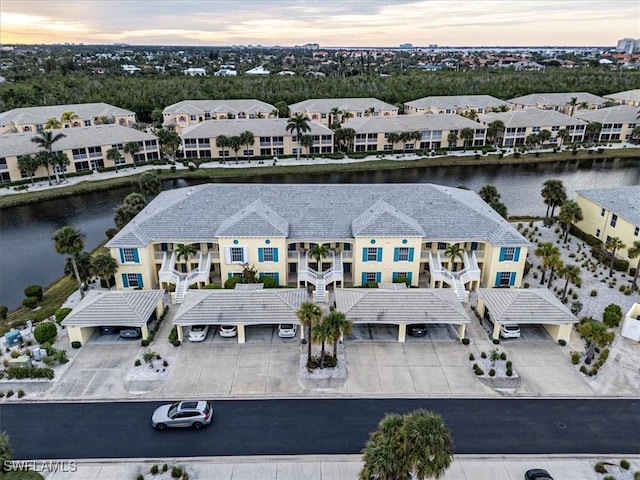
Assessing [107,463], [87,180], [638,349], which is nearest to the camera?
[107,463]

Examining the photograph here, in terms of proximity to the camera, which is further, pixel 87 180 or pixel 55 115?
pixel 55 115

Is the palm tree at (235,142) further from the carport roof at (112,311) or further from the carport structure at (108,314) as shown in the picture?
the carport structure at (108,314)

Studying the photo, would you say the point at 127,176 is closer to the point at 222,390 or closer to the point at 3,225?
the point at 3,225

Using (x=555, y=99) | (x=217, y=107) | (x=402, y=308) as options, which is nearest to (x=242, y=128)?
(x=217, y=107)

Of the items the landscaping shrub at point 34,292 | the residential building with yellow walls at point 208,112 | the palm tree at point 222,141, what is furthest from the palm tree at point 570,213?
the residential building with yellow walls at point 208,112

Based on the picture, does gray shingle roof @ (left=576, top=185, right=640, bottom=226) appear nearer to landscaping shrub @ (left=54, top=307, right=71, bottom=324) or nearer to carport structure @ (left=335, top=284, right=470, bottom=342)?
carport structure @ (left=335, top=284, right=470, bottom=342)

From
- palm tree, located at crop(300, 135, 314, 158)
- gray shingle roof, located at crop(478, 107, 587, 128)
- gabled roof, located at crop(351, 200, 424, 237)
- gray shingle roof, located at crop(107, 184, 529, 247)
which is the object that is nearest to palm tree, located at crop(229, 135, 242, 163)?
palm tree, located at crop(300, 135, 314, 158)

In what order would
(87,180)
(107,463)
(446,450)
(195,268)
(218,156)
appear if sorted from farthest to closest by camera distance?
(218,156) → (87,180) → (195,268) → (107,463) → (446,450)

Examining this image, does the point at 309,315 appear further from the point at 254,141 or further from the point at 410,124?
the point at 410,124

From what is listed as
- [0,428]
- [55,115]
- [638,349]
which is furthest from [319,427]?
[55,115]
